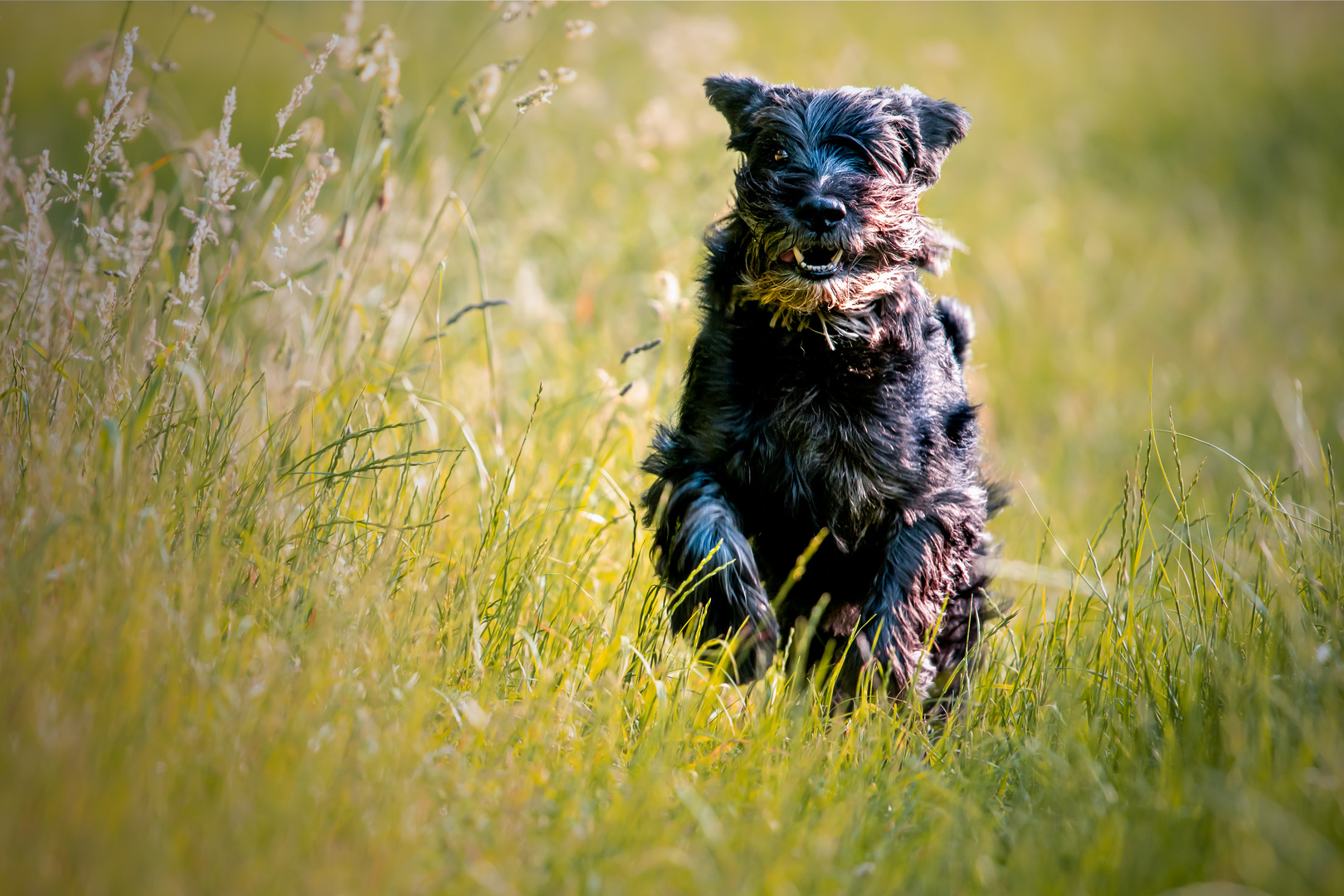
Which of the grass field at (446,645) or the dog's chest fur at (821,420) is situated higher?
the dog's chest fur at (821,420)

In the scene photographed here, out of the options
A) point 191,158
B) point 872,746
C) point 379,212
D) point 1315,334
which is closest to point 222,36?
point 191,158

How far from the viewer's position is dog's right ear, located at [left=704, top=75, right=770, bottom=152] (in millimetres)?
3635

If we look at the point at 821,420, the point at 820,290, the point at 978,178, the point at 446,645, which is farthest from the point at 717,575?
the point at 978,178

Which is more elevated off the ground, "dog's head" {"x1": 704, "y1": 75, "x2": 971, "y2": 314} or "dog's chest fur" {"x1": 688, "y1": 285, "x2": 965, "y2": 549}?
"dog's head" {"x1": 704, "y1": 75, "x2": 971, "y2": 314}

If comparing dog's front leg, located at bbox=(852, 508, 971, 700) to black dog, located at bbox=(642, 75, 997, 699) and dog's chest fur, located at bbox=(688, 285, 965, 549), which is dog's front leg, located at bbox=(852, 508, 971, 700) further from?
dog's chest fur, located at bbox=(688, 285, 965, 549)

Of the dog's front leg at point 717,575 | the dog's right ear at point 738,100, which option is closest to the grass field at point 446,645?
the dog's front leg at point 717,575

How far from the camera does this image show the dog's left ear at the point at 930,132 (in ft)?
12.0

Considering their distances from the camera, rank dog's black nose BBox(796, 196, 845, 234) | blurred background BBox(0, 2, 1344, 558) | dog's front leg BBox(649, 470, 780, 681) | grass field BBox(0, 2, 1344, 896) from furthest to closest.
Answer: blurred background BBox(0, 2, 1344, 558), dog's black nose BBox(796, 196, 845, 234), dog's front leg BBox(649, 470, 780, 681), grass field BBox(0, 2, 1344, 896)

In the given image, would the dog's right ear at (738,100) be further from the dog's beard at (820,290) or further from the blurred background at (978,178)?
the dog's beard at (820,290)

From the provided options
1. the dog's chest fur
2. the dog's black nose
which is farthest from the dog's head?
the dog's chest fur

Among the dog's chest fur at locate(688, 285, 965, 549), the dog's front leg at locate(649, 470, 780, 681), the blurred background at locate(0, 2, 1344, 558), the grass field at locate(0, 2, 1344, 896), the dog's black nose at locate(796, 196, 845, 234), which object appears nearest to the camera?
the grass field at locate(0, 2, 1344, 896)

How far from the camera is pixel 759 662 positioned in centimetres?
314

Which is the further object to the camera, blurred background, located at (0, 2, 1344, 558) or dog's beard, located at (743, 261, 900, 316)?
blurred background, located at (0, 2, 1344, 558)

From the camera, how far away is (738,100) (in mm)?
3705
